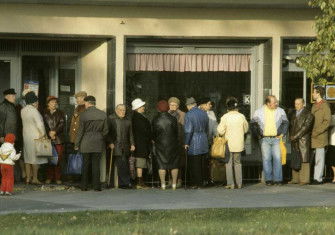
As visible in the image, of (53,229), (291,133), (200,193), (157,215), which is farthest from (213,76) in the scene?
(53,229)

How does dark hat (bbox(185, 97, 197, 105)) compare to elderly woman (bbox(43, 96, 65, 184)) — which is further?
elderly woman (bbox(43, 96, 65, 184))

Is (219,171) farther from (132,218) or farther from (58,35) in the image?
(132,218)

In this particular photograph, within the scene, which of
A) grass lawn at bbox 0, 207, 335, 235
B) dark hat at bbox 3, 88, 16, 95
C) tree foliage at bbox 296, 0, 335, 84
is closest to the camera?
grass lawn at bbox 0, 207, 335, 235

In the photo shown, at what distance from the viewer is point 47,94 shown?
Answer: 2366 cm

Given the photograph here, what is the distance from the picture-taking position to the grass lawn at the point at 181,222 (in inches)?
539

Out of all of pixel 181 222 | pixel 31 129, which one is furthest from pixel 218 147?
pixel 181 222

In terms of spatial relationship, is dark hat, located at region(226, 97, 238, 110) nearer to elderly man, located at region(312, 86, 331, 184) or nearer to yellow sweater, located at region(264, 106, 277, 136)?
yellow sweater, located at region(264, 106, 277, 136)

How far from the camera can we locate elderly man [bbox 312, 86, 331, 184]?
22.6 m

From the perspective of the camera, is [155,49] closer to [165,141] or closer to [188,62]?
[188,62]

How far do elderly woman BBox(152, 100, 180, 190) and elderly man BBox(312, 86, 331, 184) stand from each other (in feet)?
9.78

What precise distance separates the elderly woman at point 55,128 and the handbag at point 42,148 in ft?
1.43

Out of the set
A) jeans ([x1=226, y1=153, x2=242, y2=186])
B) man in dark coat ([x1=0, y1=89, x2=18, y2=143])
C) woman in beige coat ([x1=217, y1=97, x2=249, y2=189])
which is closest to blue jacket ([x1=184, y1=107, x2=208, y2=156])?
woman in beige coat ([x1=217, y1=97, x2=249, y2=189])

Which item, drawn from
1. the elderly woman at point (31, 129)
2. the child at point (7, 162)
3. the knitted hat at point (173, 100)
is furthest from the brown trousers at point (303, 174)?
A: the child at point (7, 162)

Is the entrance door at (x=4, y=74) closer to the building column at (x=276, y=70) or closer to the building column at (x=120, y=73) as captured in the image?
the building column at (x=120, y=73)
